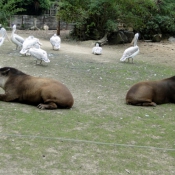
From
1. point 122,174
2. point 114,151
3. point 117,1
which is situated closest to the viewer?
point 122,174

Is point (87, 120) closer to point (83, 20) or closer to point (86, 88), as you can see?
point (86, 88)

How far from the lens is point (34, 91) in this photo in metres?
7.68

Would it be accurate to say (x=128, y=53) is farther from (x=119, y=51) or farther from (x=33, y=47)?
(x=119, y=51)

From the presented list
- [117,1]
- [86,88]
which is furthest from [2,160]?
[117,1]

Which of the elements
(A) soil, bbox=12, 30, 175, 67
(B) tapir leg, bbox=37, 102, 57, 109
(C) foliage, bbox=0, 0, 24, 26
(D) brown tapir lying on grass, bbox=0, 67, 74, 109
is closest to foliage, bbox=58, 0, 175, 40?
(A) soil, bbox=12, 30, 175, 67

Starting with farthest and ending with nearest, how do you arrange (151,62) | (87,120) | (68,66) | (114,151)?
(151,62), (68,66), (87,120), (114,151)

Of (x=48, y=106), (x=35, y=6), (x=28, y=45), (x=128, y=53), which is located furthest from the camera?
(x=35, y=6)

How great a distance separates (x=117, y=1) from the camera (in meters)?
20.0

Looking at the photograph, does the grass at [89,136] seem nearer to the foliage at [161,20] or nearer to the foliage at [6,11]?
the foliage at [161,20]

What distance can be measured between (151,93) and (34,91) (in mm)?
2443

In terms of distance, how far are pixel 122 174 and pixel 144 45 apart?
15.9m

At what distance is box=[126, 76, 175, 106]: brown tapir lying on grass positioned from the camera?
8.48 m

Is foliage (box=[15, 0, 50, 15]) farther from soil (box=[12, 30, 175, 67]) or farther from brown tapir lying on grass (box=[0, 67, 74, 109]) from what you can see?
brown tapir lying on grass (box=[0, 67, 74, 109])

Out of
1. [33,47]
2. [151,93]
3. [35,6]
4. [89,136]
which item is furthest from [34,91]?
[35,6]
